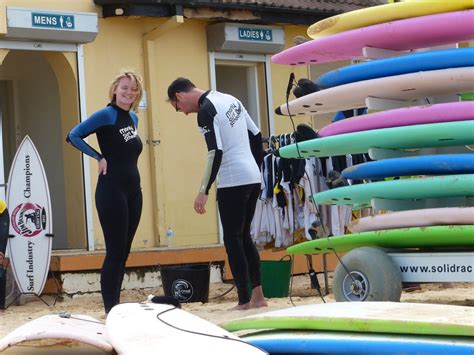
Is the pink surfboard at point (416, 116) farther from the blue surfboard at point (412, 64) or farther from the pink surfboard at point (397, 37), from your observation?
the pink surfboard at point (397, 37)

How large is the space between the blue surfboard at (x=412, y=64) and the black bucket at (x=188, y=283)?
2.53 metres

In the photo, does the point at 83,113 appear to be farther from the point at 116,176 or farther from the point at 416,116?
the point at 416,116

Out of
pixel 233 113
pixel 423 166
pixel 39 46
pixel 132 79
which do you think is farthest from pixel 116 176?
pixel 39 46

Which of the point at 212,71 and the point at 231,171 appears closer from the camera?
the point at 231,171

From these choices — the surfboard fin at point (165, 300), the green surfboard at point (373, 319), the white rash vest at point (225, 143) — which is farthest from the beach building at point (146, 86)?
the green surfboard at point (373, 319)

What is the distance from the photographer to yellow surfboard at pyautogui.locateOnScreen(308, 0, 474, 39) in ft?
26.0

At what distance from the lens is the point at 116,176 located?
802cm

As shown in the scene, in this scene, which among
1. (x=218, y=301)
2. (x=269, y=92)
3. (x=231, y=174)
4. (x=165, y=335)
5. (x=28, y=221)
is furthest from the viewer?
(x=269, y=92)

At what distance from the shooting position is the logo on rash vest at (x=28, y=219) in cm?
1105

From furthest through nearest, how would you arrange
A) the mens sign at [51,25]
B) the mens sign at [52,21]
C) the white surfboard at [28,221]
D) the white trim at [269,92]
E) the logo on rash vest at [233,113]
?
the white trim at [269,92], the mens sign at [52,21], the mens sign at [51,25], the white surfboard at [28,221], the logo on rash vest at [233,113]

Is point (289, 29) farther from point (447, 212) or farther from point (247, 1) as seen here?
point (447, 212)

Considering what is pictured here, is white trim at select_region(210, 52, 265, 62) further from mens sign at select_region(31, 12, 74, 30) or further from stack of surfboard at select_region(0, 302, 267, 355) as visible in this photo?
stack of surfboard at select_region(0, 302, 267, 355)

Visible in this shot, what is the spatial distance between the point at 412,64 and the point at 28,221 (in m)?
4.86

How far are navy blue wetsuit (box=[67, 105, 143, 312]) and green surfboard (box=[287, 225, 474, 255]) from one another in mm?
1401
